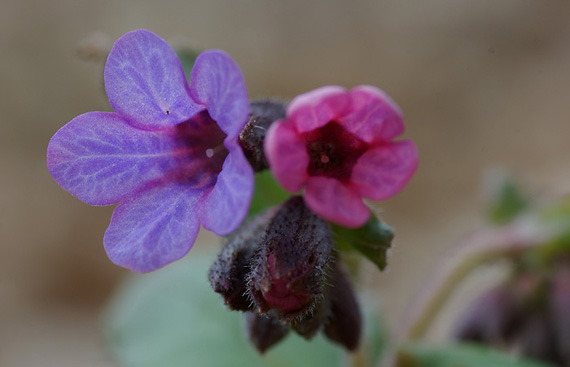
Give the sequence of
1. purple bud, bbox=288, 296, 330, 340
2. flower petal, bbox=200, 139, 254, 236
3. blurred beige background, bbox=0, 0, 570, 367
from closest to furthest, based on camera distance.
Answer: flower petal, bbox=200, 139, 254, 236 → purple bud, bbox=288, 296, 330, 340 → blurred beige background, bbox=0, 0, 570, 367

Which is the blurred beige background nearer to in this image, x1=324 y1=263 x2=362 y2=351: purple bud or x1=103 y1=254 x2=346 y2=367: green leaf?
x1=103 y1=254 x2=346 y2=367: green leaf

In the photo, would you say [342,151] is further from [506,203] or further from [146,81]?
[506,203]

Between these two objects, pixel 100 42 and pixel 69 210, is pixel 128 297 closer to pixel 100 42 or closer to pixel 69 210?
pixel 100 42

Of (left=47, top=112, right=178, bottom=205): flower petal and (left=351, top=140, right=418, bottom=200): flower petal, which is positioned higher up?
(left=351, top=140, right=418, bottom=200): flower petal

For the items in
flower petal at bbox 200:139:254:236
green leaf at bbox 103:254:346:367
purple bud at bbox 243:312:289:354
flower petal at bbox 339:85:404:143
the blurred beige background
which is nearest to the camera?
flower petal at bbox 200:139:254:236

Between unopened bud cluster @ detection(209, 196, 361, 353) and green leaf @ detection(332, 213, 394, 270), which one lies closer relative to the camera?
unopened bud cluster @ detection(209, 196, 361, 353)

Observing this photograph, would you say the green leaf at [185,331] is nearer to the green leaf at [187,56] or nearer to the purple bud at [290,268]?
the green leaf at [187,56]

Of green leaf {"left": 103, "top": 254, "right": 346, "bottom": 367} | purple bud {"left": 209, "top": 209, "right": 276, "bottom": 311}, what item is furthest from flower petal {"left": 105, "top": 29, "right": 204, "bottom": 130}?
green leaf {"left": 103, "top": 254, "right": 346, "bottom": 367}
